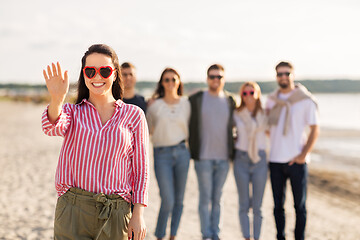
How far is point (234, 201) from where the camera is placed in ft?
28.7

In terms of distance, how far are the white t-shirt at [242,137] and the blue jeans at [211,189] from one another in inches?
12.0

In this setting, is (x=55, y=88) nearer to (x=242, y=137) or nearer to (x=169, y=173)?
(x=169, y=173)

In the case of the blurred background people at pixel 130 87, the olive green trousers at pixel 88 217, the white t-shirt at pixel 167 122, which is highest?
the blurred background people at pixel 130 87

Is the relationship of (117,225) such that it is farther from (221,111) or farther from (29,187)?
(29,187)

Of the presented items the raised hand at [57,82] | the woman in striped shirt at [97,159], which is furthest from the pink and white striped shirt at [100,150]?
the raised hand at [57,82]

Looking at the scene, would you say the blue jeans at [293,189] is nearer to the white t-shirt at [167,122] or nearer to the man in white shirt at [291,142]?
the man in white shirt at [291,142]

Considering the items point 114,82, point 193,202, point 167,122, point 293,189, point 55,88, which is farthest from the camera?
point 193,202

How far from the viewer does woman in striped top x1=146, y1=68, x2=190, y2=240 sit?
4629 mm

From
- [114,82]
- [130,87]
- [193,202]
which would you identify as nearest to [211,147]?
[130,87]

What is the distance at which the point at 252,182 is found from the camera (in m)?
4.73

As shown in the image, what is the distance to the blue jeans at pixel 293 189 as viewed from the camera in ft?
14.8

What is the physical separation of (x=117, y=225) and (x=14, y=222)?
198 inches

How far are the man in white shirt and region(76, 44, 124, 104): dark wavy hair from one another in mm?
2770

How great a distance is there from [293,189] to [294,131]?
2.43ft
